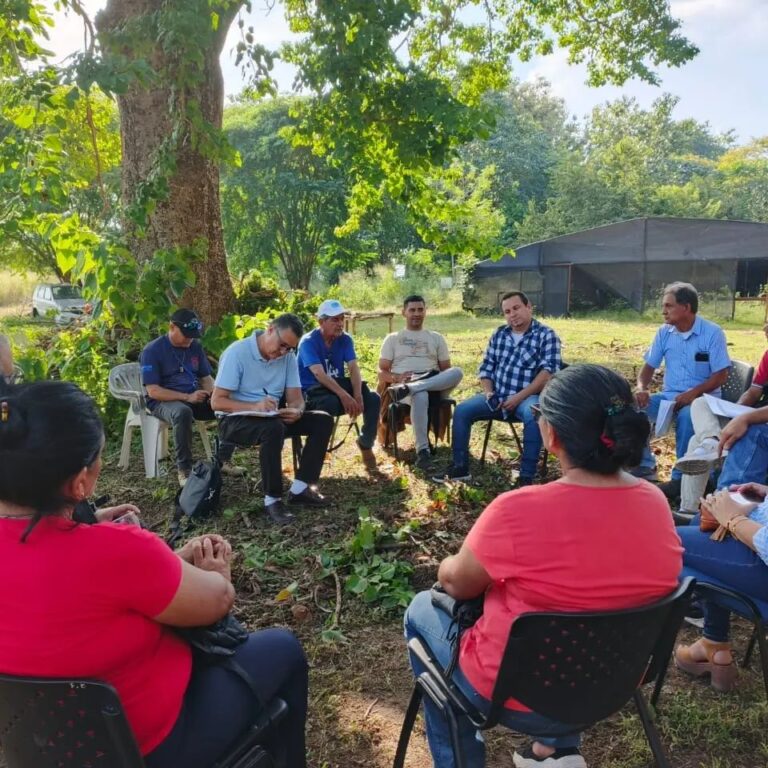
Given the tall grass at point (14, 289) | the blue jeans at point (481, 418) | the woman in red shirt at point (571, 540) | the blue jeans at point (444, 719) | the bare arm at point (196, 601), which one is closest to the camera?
the bare arm at point (196, 601)

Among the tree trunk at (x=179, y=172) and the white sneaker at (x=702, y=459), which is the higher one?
the tree trunk at (x=179, y=172)

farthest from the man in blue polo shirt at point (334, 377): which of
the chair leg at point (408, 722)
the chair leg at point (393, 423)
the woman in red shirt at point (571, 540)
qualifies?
the woman in red shirt at point (571, 540)

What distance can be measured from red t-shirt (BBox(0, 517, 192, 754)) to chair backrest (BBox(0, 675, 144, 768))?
2.1 inches

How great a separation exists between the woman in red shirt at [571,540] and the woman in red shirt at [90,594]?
25.5 inches

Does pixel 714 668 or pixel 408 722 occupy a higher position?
pixel 408 722

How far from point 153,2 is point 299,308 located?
3.76 metres

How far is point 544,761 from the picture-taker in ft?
6.82

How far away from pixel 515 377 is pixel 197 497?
254 cm

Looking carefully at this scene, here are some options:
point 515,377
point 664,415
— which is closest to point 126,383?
point 515,377

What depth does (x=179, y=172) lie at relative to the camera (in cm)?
702

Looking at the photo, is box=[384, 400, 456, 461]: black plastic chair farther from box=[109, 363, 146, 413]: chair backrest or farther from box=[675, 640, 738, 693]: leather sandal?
box=[675, 640, 738, 693]: leather sandal

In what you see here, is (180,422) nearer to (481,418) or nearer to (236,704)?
(481,418)

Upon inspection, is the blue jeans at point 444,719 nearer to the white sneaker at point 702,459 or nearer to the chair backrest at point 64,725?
the chair backrest at point 64,725

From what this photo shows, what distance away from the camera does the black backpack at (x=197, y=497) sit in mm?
4320
